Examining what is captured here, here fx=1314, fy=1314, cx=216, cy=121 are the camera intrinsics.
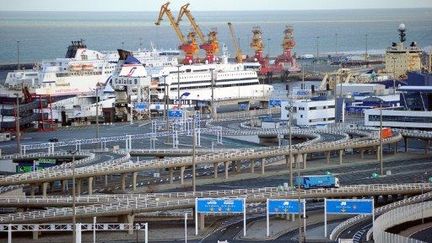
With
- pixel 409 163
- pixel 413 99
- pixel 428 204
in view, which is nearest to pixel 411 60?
pixel 413 99

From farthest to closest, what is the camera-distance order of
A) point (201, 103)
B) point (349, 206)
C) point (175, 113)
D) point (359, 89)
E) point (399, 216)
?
point (359, 89)
point (201, 103)
point (175, 113)
point (349, 206)
point (399, 216)

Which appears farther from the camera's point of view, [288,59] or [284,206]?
[288,59]

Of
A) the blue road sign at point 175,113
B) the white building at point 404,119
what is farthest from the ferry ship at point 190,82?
the white building at point 404,119

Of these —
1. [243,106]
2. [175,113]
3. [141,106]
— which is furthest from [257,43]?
[175,113]

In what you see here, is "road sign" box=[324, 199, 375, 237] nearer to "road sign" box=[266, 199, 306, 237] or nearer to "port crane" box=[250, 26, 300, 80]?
"road sign" box=[266, 199, 306, 237]

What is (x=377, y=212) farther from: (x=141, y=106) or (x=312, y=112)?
(x=141, y=106)

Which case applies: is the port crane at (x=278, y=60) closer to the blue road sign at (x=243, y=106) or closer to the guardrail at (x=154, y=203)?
the blue road sign at (x=243, y=106)
